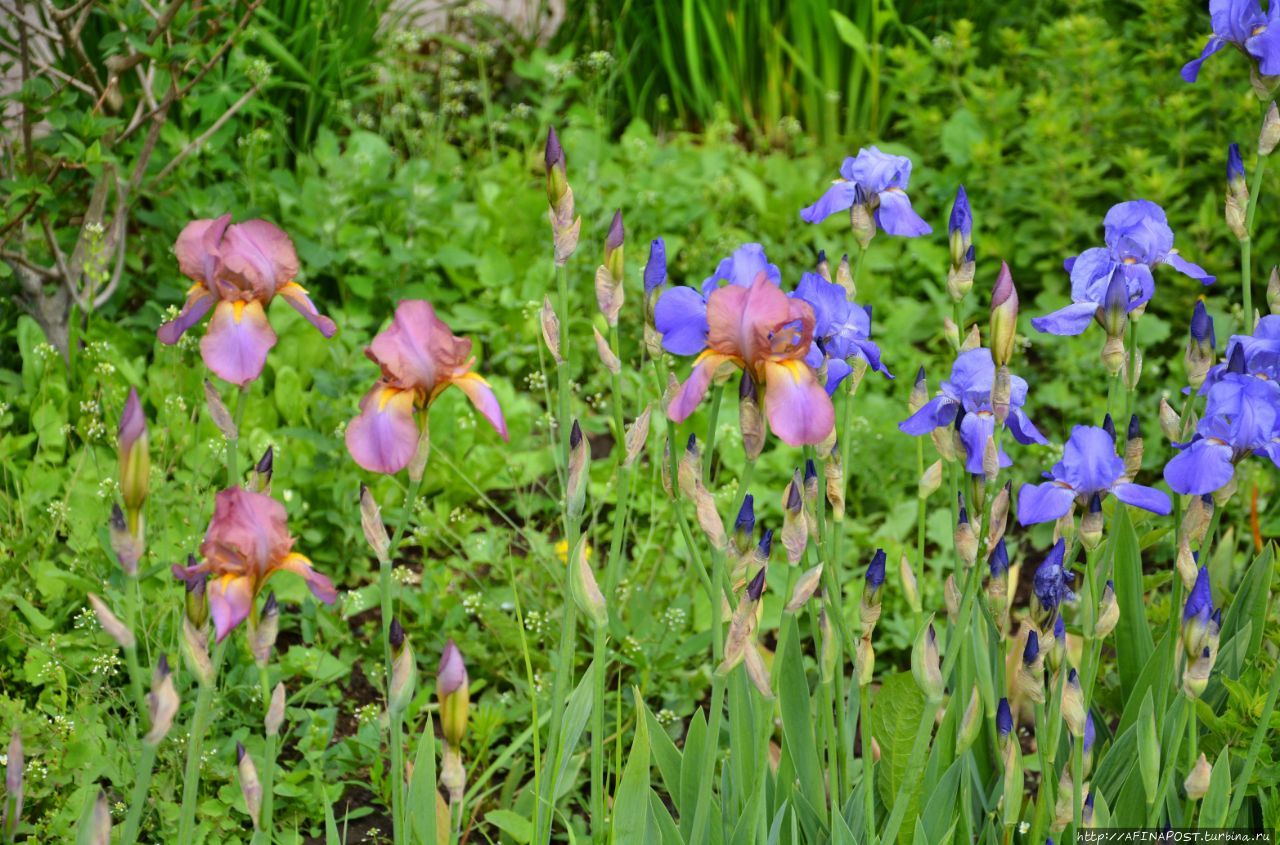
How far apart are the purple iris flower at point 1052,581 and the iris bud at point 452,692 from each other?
2.08 feet

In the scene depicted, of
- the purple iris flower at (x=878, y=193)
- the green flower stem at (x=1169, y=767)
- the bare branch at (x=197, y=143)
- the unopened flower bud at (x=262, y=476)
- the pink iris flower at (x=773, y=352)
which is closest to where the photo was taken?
the pink iris flower at (x=773, y=352)

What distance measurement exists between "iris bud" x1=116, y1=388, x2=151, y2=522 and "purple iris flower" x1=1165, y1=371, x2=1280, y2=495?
1.04m

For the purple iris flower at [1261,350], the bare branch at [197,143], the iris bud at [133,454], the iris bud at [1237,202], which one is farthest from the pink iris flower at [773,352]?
the bare branch at [197,143]

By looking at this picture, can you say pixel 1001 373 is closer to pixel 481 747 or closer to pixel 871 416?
pixel 481 747

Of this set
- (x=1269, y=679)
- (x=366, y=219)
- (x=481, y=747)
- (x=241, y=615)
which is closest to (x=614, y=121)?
(x=366, y=219)

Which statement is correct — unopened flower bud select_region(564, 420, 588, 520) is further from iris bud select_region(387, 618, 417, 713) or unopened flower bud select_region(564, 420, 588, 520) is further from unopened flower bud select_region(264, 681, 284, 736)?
unopened flower bud select_region(264, 681, 284, 736)

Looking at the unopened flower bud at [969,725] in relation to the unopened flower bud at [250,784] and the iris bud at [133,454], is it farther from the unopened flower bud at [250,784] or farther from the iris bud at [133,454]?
the iris bud at [133,454]

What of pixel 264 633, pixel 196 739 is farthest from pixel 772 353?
pixel 196 739

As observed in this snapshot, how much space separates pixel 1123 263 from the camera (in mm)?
1618

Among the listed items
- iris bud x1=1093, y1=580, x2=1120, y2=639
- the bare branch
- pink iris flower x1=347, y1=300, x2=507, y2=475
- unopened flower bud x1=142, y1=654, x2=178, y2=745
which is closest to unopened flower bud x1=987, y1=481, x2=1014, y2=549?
iris bud x1=1093, y1=580, x2=1120, y2=639

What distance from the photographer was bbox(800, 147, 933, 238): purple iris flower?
167 centimetres

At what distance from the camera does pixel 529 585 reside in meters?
2.58

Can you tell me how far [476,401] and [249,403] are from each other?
1822mm

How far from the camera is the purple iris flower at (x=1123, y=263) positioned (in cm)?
158
